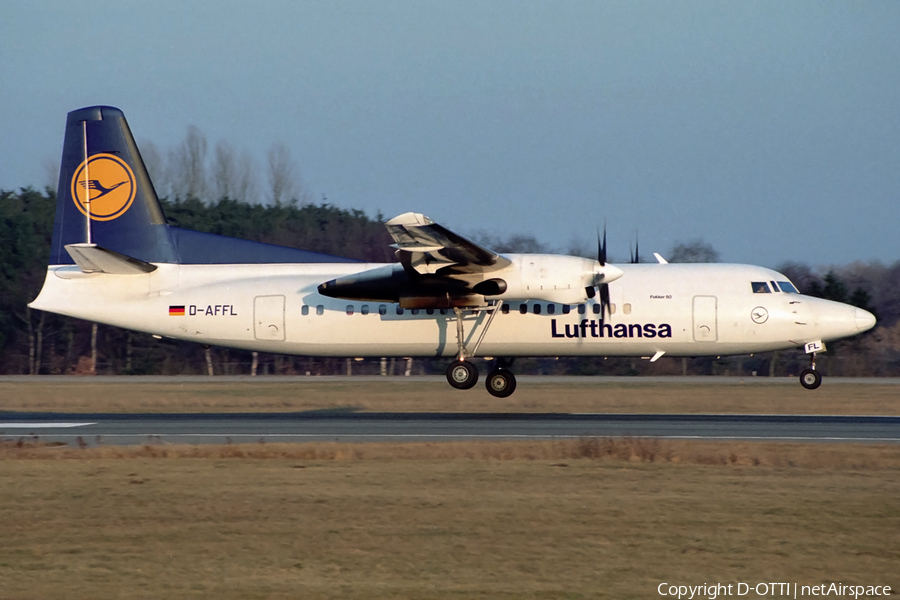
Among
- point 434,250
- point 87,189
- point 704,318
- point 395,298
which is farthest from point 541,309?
point 87,189

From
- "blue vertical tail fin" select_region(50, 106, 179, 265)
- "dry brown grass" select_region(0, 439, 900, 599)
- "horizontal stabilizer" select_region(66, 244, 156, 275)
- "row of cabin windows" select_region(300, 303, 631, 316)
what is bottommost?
"dry brown grass" select_region(0, 439, 900, 599)

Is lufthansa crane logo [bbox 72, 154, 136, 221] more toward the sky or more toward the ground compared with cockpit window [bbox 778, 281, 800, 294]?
more toward the sky

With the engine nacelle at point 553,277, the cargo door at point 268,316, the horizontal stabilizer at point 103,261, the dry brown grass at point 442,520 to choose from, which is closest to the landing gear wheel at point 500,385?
the engine nacelle at point 553,277

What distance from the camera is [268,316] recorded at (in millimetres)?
21359

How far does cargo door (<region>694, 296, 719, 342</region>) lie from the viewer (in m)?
20.6

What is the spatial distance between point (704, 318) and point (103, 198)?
14.3m

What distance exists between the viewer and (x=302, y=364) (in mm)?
46656

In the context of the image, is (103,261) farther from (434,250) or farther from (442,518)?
(442,518)

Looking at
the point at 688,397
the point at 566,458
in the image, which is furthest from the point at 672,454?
the point at 688,397

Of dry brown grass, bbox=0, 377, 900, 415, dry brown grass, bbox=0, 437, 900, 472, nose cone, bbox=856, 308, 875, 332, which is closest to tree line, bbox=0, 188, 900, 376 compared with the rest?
dry brown grass, bbox=0, 377, 900, 415

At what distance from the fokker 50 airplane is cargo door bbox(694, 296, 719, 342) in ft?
0.09

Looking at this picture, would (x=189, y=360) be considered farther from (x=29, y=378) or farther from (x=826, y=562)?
(x=826, y=562)

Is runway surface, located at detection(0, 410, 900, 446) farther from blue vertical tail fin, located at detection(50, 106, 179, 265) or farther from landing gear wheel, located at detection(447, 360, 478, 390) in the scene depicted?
blue vertical tail fin, located at detection(50, 106, 179, 265)

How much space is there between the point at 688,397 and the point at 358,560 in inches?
899
